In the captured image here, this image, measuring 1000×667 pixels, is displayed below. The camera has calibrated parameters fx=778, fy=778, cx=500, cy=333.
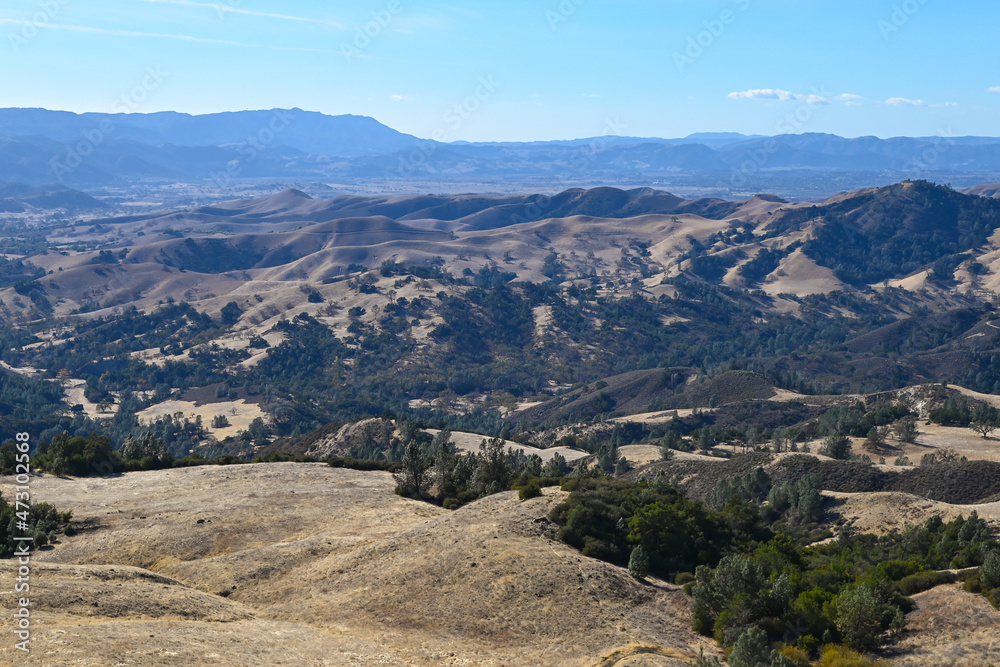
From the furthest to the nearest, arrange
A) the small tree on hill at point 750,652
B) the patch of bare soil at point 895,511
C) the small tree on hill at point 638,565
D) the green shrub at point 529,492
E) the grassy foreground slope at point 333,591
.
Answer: the patch of bare soil at point 895,511, the green shrub at point 529,492, the small tree on hill at point 638,565, the grassy foreground slope at point 333,591, the small tree on hill at point 750,652

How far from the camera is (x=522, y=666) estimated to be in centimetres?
2450

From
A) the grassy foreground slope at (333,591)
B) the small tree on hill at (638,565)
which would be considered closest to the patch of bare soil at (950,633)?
the grassy foreground slope at (333,591)

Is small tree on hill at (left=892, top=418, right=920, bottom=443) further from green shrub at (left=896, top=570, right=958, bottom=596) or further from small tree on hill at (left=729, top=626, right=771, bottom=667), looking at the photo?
small tree on hill at (left=729, top=626, right=771, bottom=667)

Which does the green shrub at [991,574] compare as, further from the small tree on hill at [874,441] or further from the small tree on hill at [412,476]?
the small tree on hill at [874,441]

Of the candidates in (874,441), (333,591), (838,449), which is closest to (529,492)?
(333,591)

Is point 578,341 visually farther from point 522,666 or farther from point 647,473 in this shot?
point 522,666

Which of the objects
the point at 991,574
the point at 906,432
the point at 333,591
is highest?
the point at 991,574

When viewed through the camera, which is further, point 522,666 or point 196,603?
point 196,603

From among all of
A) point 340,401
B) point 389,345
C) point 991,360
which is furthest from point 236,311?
point 991,360

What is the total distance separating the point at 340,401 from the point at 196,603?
11816 cm

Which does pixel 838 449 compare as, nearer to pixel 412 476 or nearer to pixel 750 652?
pixel 412 476

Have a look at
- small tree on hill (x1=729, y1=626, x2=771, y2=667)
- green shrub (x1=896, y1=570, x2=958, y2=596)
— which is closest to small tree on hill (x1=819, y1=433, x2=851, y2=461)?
green shrub (x1=896, y1=570, x2=958, y2=596)

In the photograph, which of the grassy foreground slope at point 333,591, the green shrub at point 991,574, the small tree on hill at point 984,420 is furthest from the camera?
the small tree on hill at point 984,420

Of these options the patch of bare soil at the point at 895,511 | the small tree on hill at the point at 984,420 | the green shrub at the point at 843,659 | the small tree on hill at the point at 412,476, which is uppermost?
the green shrub at the point at 843,659
